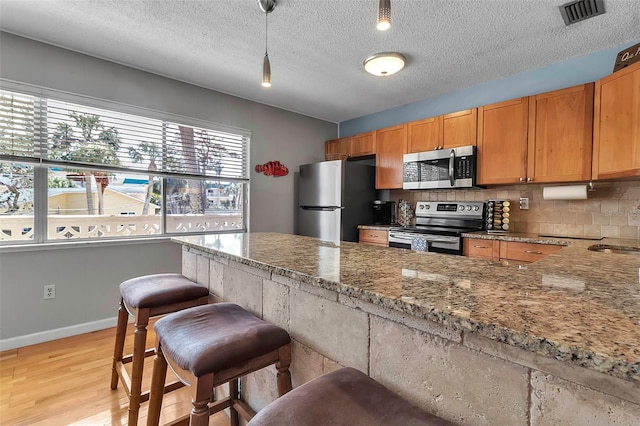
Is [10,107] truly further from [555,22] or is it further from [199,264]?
[555,22]

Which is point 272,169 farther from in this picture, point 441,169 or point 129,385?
point 129,385

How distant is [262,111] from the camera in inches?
152

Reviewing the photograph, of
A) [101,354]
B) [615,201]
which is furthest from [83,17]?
[615,201]

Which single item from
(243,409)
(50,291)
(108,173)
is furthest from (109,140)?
(243,409)

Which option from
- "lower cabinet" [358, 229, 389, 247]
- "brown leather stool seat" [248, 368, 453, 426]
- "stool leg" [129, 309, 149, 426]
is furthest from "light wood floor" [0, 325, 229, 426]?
"lower cabinet" [358, 229, 389, 247]

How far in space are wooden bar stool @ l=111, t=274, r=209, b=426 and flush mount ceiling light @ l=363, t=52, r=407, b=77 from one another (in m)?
2.27

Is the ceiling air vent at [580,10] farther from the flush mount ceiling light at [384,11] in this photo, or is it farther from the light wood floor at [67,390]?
the light wood floor at [67,390]

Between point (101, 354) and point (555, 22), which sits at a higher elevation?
point (555, 22)

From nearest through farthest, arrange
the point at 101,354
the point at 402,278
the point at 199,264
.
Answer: the point at 402,278 < the point at 199,264 < the point at 101,354

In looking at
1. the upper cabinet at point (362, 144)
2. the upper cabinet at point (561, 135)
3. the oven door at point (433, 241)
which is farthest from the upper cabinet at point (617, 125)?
the upper cabinet at point (362, 144)

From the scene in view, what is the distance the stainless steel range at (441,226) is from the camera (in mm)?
2945

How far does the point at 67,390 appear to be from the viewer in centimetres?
188

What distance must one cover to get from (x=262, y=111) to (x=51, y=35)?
6.66 ft

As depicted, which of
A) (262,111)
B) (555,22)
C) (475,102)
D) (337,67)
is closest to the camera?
(555,22)
